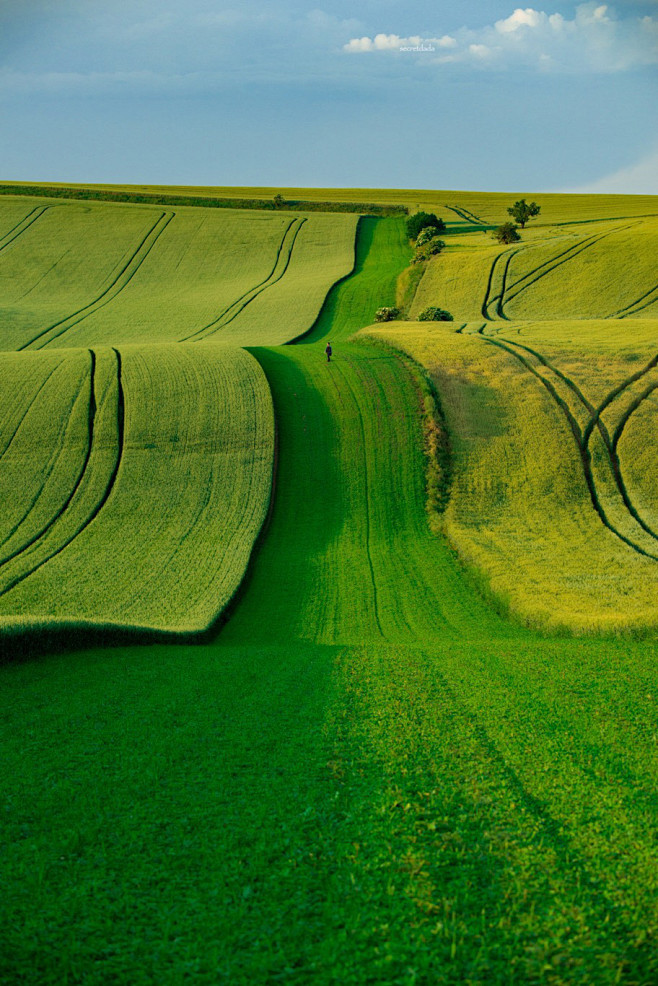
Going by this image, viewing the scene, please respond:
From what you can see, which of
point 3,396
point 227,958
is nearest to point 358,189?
point 3,396

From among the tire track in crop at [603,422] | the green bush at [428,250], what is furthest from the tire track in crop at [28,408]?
the green bush at [428,250]

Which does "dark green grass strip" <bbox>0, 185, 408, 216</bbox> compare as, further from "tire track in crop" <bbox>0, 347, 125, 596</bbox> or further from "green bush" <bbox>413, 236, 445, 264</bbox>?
"tire track in crop" <bbox>0, 347, 125, 596</bbox>

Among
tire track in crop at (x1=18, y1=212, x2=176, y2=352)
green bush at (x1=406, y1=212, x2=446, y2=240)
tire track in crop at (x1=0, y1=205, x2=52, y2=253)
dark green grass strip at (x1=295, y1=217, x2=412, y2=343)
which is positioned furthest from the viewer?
green bush at (x1=406, y1=212, x2=446, y2=240)

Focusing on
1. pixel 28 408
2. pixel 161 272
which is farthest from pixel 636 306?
pixel 161 272

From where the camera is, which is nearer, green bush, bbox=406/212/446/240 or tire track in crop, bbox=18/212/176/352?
tire track in crop, bbox=18/212/176/352

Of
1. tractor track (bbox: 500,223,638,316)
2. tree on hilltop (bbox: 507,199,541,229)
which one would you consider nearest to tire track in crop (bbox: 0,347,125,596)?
tractor track (bbox: 500,223,638,316)

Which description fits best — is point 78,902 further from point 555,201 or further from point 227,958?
point 555,201
